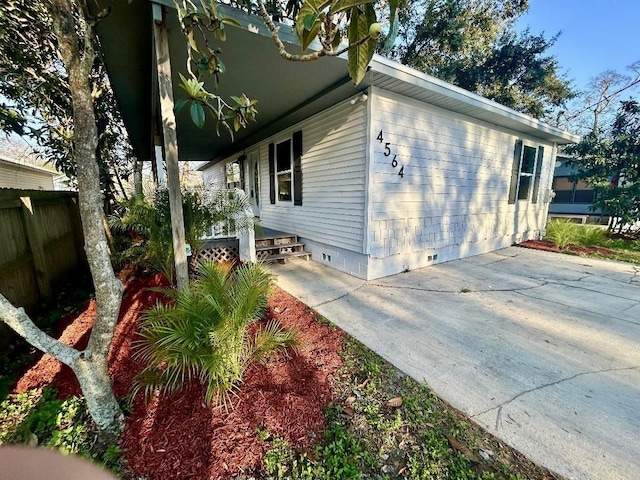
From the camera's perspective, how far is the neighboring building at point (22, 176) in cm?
1143

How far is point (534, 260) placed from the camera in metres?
6.05

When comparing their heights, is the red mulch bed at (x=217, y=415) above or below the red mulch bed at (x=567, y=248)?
above

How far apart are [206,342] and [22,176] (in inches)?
718

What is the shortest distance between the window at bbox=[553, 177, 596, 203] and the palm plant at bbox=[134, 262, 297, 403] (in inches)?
808

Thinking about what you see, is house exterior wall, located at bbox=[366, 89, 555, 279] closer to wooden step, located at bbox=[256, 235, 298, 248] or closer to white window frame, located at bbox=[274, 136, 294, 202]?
wooden step, located at bbox=[256, 235, 298, 248]

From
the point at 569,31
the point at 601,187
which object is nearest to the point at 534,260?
the point at 601,187

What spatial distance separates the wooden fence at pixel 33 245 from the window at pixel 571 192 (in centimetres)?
2170

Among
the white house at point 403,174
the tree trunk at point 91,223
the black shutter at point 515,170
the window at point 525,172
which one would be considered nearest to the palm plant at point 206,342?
the tree trunk at point 91,223

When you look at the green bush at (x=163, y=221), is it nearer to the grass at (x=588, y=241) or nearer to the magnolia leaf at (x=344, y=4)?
the magnolia leaf at (x=344, y=4)

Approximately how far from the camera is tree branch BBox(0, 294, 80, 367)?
4.36 feet

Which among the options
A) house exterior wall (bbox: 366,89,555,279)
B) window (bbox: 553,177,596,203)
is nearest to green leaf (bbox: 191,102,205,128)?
house exterior wall (bbox: 366,89,555,279)

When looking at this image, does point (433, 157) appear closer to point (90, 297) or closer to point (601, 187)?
point (90, 297)

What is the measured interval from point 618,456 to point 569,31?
16.2 metres

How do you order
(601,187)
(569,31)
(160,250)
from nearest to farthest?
(160,250) → (601,187) → (569,31)
